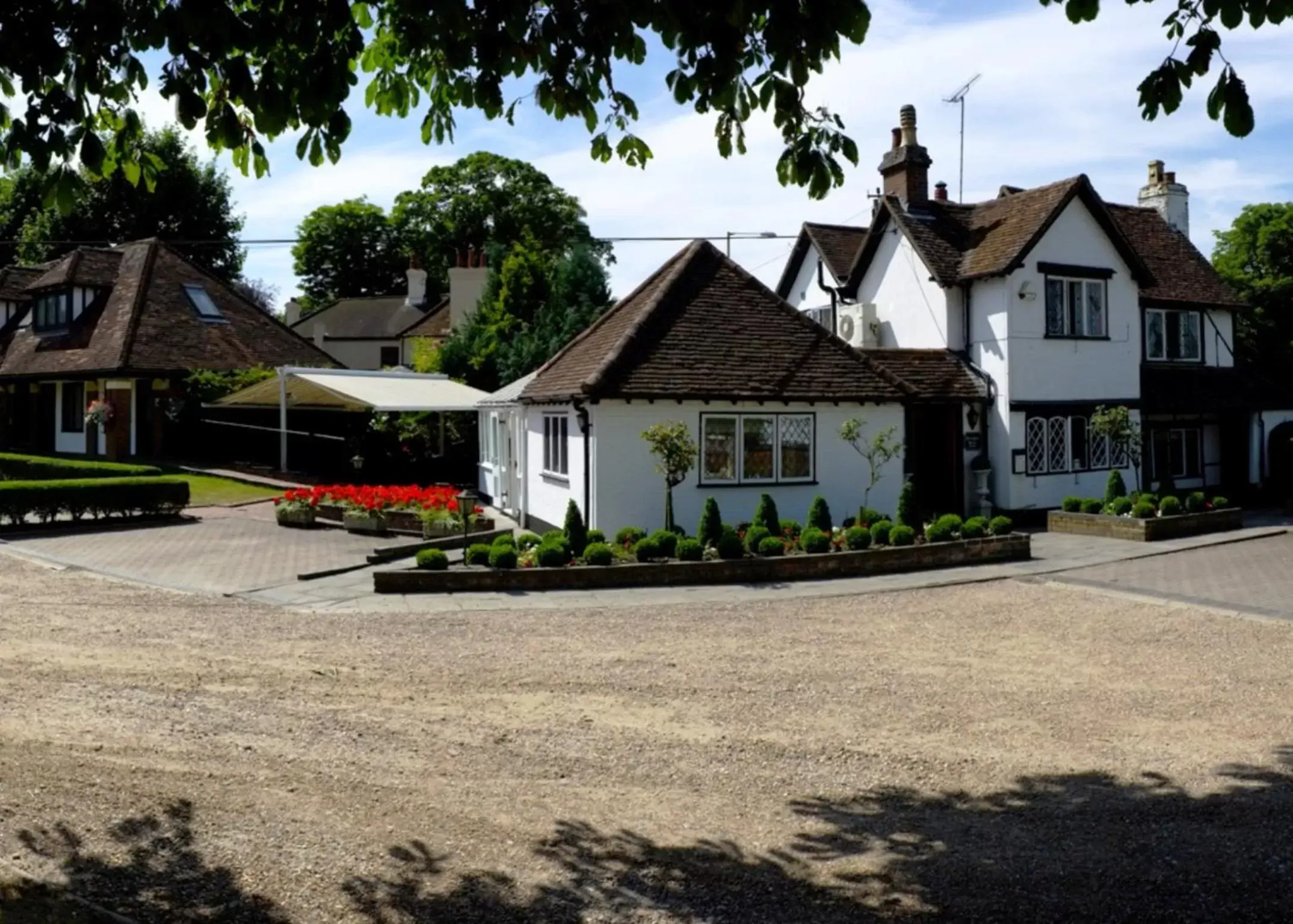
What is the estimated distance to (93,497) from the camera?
23.3 metres

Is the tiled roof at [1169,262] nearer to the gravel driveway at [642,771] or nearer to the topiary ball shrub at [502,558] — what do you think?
the gravel driveway at [642,771]

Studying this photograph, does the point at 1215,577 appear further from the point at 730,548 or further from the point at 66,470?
the point at 66,470

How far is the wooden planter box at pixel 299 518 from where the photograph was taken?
78.8 ft

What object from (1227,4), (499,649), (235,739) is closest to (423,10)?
(1227,4)

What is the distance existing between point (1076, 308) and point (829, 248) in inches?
287

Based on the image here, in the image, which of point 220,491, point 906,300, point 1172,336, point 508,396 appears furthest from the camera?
point 1172,336

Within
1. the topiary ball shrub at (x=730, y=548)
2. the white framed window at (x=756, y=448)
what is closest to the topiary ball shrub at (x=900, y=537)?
the topiary ball shrub at (x=730, y=548)

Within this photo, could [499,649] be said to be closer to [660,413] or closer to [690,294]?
[660,413]

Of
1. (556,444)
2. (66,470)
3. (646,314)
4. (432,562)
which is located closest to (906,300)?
(646,314)

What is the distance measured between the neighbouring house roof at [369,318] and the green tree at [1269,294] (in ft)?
125

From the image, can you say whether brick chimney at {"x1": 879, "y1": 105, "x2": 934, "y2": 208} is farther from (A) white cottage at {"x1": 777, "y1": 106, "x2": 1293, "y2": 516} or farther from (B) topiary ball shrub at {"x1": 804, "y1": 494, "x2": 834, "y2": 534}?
(B) topiary ball shrub at {"x1": 804, "y1": 494, "x2": 834, "y2": 534}

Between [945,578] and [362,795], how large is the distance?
12232 millimetres

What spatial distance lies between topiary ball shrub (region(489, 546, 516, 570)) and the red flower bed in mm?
5589

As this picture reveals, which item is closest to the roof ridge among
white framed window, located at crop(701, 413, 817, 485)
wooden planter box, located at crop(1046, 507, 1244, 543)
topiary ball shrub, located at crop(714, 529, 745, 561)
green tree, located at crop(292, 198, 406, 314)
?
white framed window, located at crop(701, 413, 817, 485)
